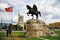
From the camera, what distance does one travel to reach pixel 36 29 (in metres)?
10.5

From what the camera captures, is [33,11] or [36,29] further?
[33,11]

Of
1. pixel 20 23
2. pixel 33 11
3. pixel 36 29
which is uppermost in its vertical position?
pixel 33 11

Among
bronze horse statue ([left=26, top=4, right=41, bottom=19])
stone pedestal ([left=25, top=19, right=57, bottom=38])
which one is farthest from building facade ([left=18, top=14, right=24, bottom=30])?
bronze horse statue ([left=26, top=4, right=41, bottom=19])

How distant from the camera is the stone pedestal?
10.5 meters

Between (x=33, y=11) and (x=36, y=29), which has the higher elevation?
(x=33, y=11)

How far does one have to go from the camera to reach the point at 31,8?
35.9ft

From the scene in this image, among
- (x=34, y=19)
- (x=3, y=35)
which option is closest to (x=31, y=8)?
(x=34, y=19)

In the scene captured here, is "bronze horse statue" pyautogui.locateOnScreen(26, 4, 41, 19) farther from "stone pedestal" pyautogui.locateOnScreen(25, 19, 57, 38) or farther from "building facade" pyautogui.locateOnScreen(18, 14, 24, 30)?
"building facade" pyautogui.locateOnScreen(18, 14, 24, 30)

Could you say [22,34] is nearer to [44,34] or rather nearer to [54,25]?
[44,34]

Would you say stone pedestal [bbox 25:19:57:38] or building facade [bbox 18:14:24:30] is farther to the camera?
building facade [bbox 18:14:24:30]

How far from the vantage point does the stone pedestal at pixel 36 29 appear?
10.5m

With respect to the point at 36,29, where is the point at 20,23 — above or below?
above

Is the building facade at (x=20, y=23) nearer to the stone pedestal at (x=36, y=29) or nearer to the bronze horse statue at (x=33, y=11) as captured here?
the stone pedestal at (x=36, y=29)

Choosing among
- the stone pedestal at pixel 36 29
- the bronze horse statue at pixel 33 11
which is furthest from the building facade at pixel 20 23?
the bronze horse statue at pixel 33 11
